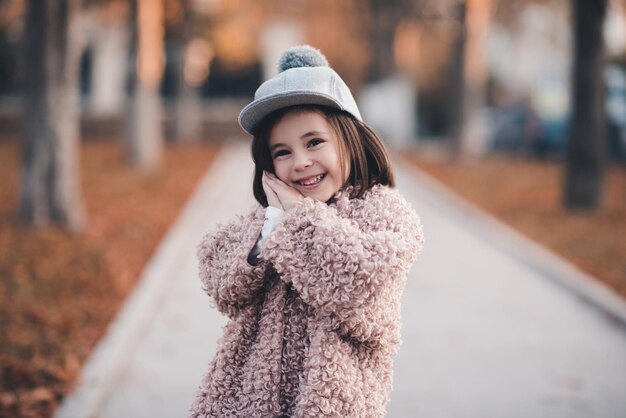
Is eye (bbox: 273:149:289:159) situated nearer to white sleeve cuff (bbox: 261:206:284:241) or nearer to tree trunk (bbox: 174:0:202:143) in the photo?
white sleeve cuff (bbox: 261:206:284:241)

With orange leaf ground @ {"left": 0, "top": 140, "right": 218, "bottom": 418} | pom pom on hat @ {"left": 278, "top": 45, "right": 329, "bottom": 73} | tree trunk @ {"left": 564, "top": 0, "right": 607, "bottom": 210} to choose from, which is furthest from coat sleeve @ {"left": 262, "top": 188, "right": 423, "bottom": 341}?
tree trunk @ {"left": 564, "top": 0, "right": 607, "bottom": 210}

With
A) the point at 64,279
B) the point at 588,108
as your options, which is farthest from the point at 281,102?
the point at 588,108

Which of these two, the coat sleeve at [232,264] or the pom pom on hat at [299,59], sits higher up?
the pom pom on hat at [299,59]

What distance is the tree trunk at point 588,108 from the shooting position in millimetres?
11172

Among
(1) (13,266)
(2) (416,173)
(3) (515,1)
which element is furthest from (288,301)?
(3) (515,1)

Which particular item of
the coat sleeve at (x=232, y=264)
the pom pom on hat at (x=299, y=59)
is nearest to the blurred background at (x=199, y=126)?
the pom pom on hat at (x=299, y=59)

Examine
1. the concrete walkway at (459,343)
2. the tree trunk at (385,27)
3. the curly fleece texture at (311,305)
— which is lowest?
the curly fleece texture at (311,305)

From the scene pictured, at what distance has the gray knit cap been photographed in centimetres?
212

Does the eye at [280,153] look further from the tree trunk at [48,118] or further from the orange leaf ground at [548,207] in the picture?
the tree trunk at [48,118]

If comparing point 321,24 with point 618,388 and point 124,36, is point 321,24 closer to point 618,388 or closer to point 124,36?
point 124,36

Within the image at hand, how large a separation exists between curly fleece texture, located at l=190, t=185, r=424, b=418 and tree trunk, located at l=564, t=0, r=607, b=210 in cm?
977

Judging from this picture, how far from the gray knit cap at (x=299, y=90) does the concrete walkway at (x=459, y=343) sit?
2435mm

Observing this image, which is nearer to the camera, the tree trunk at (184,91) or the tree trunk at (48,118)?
the tree trunk at (48,118)

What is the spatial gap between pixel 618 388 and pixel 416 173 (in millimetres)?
12509
